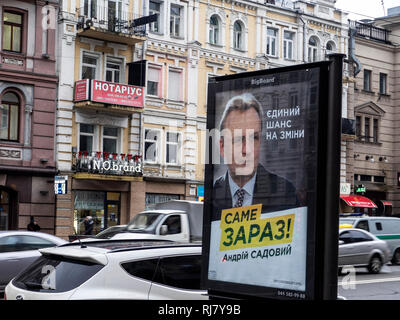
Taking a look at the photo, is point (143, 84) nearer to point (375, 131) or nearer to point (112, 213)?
point (112, 213)

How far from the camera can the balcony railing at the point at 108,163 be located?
1249 inches

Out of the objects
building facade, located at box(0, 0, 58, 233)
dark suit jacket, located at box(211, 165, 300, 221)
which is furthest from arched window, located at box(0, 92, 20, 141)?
dark suit jacket, located at box(211, 165, 300, 221)

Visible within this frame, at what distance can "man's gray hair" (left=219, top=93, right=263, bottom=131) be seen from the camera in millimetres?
5852

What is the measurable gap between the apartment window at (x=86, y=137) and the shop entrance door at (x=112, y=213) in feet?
8.69

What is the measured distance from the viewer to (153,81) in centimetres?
3572

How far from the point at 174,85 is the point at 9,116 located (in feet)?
30.2

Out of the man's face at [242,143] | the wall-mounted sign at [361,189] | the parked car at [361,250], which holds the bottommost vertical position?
the parked car at [361,250]

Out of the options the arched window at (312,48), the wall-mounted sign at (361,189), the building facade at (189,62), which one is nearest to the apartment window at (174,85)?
the building facade at (189,62)

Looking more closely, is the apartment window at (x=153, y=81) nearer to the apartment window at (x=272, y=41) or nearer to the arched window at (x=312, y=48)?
the apartment window at (x=272, y=41)

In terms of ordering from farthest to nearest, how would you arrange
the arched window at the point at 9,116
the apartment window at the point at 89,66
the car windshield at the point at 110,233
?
the apartment window at the point at 89,66 → the arched window at the point at 9,116 → the car windshield at the point at 110,233

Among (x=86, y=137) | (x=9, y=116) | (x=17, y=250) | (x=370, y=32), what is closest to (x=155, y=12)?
(x=86, y=137)

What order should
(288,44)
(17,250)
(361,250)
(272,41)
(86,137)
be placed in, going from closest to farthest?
(17,250) < (361,250) < (86,137) < (272,41) < (288,44)

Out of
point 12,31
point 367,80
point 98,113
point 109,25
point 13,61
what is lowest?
point 98,113
